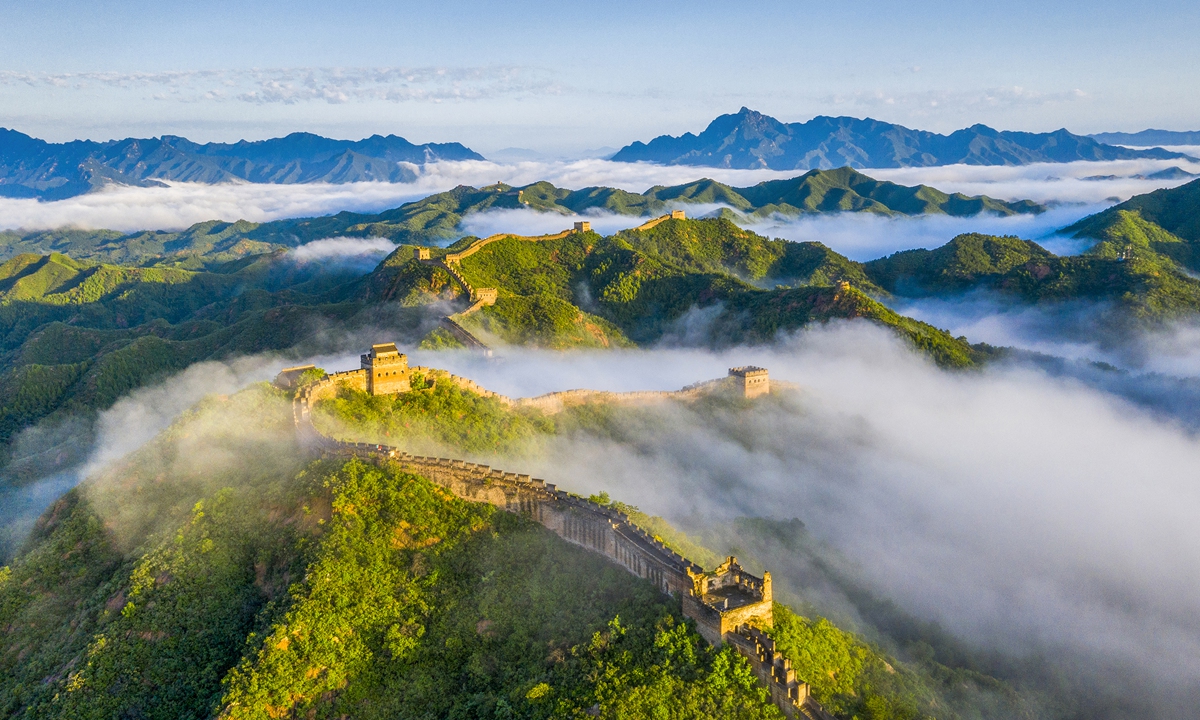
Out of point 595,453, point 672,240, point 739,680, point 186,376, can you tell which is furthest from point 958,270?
point 739,680

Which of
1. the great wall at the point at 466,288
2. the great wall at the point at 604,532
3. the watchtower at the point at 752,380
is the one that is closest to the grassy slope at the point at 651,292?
the great wall at the point at 466,288

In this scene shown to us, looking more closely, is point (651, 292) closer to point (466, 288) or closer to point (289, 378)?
point (466, 288)

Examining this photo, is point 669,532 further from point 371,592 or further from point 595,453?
point 595,453

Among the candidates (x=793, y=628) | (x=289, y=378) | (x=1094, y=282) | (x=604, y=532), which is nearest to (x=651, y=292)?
(x=1094, y=282)

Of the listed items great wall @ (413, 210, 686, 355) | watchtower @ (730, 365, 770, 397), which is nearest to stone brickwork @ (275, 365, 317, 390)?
great wall @ (413, 210, 686, 355)

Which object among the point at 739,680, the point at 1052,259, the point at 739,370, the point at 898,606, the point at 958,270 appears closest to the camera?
the point at 739,680
